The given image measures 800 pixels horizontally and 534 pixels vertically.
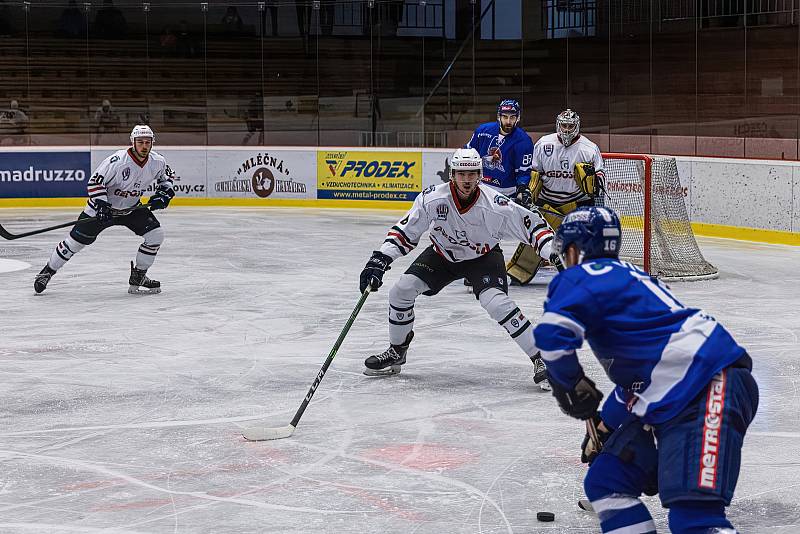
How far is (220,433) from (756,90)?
1039cm

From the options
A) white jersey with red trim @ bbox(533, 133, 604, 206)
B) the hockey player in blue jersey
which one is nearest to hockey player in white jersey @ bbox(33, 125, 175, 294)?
the hockey player in blue jersey

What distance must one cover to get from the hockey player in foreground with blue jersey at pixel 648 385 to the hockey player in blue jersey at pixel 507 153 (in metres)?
6.45

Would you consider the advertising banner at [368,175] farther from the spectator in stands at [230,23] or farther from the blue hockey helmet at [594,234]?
the blue hockey helmet at [594,234]

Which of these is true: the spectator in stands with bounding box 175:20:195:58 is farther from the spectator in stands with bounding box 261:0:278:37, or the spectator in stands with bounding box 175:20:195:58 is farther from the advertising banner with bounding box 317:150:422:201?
the advertising banner with bounding box 317:150:422:201

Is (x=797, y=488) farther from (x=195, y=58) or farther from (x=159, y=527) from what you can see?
(x=195, y=58)

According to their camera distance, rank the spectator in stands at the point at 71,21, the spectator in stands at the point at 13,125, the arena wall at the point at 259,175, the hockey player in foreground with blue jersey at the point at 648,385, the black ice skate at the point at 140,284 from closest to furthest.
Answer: the hockey player in foreground with blue jersey at the point at 648,385 → the black ice skate at the point at 140,284 → the arena wall at the point at 259,175 → the spectator in stands at the point at 13,125 → the spectator in stands at the point at 71,21

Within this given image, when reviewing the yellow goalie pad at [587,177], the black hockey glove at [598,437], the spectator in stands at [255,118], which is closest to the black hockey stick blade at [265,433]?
the black hockey glove at [598,437]

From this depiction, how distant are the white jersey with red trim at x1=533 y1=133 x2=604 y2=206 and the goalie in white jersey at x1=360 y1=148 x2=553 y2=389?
11.7 ft

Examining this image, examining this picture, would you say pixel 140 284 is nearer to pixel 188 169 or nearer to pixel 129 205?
pixel 129 205

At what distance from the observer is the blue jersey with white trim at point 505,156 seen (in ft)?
31.6

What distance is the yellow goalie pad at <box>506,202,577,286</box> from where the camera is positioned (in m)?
9.51

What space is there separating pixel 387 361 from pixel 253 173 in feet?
36.2

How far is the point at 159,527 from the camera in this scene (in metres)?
4.02

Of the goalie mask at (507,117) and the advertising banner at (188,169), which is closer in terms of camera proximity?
the goalie mask at (507,117)
